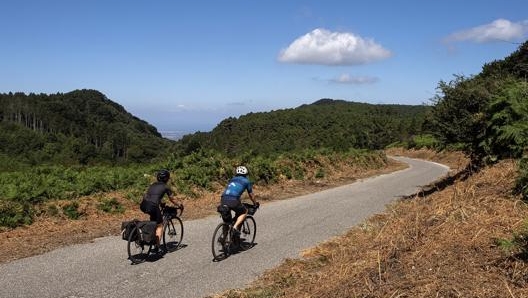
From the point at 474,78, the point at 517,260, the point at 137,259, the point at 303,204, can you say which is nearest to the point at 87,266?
the point at 137,259

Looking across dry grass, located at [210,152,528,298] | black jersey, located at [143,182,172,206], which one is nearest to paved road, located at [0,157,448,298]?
dry grass, located at [210,152,528,298]

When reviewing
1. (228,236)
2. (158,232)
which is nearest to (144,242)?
(158,232)

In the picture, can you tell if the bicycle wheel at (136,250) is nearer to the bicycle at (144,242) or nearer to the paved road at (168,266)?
the bicycle at (144,242)

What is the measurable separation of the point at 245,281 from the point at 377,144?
103184 millimetres

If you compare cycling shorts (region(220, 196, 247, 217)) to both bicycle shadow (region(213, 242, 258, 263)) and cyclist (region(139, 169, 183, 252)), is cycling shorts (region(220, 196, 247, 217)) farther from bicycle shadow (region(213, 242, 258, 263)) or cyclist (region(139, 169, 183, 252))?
cyclist (region(139, 169, 183, 252))

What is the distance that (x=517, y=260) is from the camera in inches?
189

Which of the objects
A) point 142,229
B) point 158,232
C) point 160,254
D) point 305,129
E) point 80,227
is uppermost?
point 305,129

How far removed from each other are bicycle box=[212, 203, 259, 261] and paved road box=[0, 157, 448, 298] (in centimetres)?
21

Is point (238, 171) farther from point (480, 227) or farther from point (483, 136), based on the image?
point (483, 136)

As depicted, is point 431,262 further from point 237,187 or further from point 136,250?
point 136,250

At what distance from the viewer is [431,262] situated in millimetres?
5289

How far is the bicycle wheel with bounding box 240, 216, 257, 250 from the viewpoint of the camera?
1015 centimetres

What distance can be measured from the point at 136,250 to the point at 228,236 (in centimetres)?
179

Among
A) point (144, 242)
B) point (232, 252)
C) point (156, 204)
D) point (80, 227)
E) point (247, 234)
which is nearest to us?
point (144, 242)
